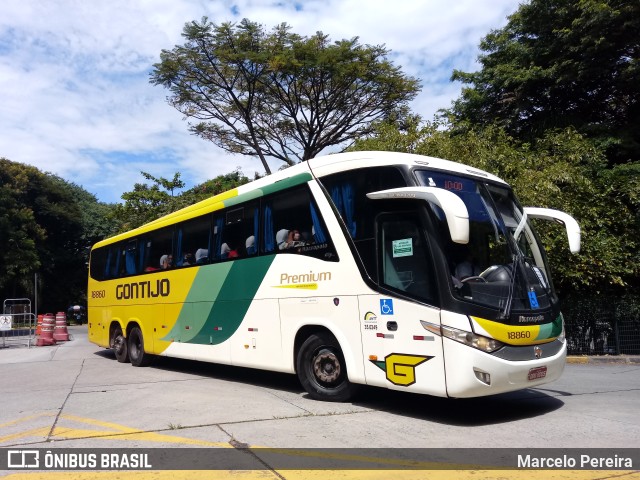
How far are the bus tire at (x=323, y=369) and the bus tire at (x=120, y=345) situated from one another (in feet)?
24.3

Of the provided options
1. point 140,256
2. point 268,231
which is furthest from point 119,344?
point 268,231

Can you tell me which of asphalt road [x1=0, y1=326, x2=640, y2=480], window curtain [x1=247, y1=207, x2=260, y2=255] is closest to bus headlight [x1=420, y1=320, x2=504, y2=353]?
asphalt road [x1=0, y1=326, x2=640, y2=480]

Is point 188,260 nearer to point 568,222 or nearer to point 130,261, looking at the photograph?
point 130,261

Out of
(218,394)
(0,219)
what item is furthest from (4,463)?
(0,219)

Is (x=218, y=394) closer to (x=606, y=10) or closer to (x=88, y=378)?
(x=88, y=378)

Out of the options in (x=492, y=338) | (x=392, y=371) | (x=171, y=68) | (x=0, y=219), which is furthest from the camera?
(x=0, y=219)

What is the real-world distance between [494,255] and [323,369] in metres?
2.92

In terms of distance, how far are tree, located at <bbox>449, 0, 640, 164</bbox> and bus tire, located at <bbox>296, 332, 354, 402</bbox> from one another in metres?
11.5

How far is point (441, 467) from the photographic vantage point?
496 centimetres

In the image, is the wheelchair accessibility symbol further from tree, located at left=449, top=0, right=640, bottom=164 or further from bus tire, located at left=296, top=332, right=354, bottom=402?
tree, located at left=449, top=0, right=640, bottom=164

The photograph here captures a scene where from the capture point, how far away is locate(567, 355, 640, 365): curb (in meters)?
12.8

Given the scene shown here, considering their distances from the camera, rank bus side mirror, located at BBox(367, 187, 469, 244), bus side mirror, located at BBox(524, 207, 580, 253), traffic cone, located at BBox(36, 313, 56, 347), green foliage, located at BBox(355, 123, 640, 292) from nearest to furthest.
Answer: bus side mirror, located at BBox(367, 187, 469, 244), bus side mirror, located at BBox(524, 207, 580, 253), green foliage, located at BBox(355, 123, 640, 292), traffic cone, located at BBox(36, 313, 56, 347)

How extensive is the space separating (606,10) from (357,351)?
540 inches

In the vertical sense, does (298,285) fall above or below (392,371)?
above
